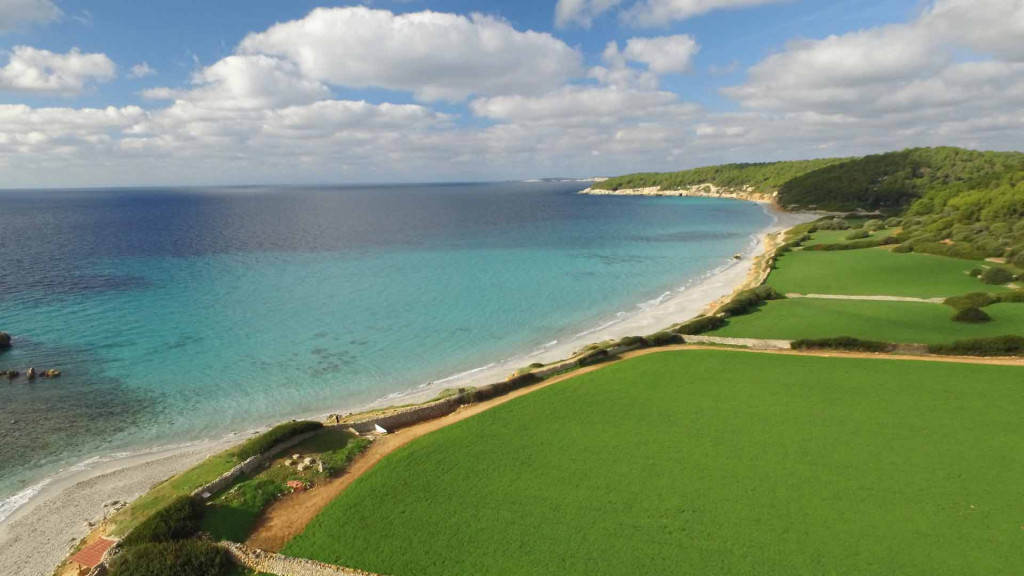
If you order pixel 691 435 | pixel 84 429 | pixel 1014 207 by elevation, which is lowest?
pixel 84 429

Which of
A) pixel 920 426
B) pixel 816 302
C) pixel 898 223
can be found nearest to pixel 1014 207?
pixel 898 223

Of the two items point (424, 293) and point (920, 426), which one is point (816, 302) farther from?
point (424, 293)

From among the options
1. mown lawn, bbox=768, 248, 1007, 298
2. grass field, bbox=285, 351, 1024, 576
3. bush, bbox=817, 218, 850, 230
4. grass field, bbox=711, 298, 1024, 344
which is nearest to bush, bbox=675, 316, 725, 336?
grass field, bbox=711, 298, 1024, 344

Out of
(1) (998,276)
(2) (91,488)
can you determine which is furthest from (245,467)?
(1) (998,276)

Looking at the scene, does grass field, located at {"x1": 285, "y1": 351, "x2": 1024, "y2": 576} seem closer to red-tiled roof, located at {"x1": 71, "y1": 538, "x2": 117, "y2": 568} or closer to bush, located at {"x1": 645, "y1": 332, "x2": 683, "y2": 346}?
red-tiled roof, located at {"x1": 71, "y1": 538, "x2": 117, "y2": 568}

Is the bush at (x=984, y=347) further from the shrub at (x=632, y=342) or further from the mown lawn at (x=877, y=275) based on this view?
the shrub at (x=632, y=342)

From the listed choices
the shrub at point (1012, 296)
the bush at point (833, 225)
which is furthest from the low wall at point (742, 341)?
the bush at point (833, 225)
